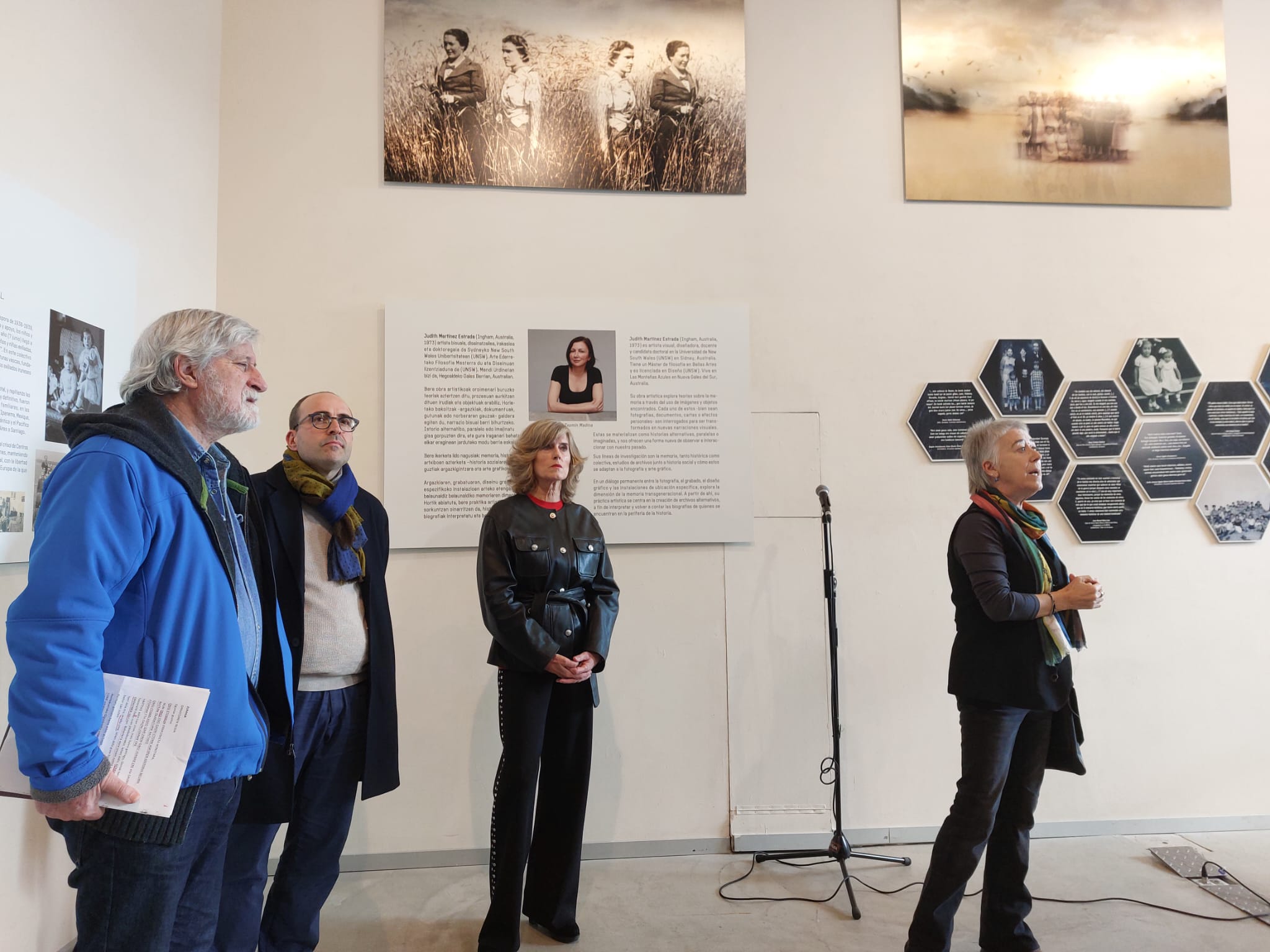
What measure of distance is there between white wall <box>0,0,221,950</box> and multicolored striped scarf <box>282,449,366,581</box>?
82 centimetres

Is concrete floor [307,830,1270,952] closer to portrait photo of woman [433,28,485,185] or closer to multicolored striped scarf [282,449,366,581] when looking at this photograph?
multicolored striped scarf [282,449,366,581]

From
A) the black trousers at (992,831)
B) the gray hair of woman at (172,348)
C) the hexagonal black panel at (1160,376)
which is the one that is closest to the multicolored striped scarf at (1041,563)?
the black trousers at (992,831)

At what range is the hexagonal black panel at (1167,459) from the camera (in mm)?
3998

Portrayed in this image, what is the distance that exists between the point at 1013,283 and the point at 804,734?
2.37 metres

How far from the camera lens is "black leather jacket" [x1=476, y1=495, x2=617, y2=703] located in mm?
2648

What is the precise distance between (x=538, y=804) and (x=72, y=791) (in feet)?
5.67

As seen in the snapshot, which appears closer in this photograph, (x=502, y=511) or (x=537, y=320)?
(x=502, y=511)

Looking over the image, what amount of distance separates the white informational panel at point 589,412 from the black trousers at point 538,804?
1.10 m

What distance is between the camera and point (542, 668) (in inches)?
103

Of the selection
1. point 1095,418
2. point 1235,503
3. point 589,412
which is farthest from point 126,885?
point 1235,503

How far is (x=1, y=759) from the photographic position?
1.45 metres

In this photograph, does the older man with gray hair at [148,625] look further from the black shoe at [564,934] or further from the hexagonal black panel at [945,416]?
the hexagonal black panel at [945,416]

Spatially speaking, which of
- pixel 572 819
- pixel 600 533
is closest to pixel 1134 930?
pixel 572 819

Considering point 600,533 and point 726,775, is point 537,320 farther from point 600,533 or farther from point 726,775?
point 726,775
